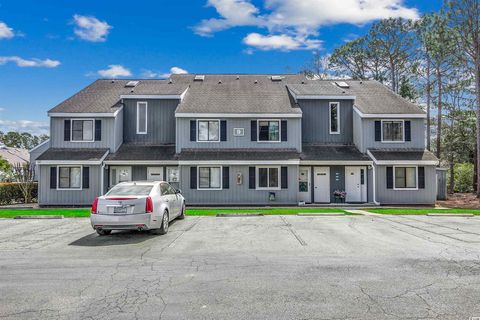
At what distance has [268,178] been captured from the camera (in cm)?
2183

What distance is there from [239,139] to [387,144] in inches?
376

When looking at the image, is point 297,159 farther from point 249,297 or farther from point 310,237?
point 249,297

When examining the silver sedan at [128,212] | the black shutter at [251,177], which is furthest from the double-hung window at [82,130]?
the silver sedan at [128,212]

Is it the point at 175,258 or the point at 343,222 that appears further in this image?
the point at 343,222

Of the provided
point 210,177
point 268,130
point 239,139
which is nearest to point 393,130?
point 268,130

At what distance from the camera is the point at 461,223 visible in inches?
518

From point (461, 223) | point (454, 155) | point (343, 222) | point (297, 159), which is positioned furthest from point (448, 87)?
point (343, 222)

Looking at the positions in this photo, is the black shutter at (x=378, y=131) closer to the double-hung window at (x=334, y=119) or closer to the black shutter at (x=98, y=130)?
the double-hung window at (x=334, y=119)

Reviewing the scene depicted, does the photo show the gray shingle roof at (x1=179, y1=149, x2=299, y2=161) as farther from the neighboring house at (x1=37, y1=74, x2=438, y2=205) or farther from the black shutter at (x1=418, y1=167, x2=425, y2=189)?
the black shutter at (x1=418, y1=167, x2=425, y2=189)

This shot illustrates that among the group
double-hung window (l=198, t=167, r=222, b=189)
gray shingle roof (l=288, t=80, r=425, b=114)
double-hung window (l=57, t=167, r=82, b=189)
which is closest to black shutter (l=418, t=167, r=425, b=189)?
gray shingle roof (l=288, t=80, r=425, b=114)

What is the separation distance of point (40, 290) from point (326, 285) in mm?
4629

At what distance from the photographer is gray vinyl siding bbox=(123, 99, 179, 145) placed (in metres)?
24.0

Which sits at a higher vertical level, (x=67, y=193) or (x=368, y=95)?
(x=368, y=95)

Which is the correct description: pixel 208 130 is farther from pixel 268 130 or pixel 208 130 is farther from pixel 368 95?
pixel 368 95
